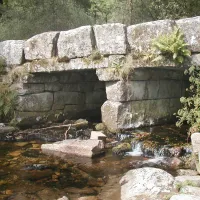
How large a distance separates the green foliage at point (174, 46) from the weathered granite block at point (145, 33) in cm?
28

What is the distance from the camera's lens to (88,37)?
26.9 ft

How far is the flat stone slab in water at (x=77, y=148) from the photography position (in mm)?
6848

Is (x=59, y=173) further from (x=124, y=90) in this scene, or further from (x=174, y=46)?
(x=174, y=46)

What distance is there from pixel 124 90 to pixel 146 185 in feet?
12.5

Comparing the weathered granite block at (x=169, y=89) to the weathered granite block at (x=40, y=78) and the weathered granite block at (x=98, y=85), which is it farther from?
the weathered granite block at (x=40, y=78)

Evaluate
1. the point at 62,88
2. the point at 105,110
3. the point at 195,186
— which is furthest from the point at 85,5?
the point at 195,186

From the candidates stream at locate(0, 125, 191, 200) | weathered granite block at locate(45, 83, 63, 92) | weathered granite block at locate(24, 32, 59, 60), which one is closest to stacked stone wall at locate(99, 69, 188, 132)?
stream at locate(0, 125, 191, 200)

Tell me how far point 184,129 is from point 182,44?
2.90 meters

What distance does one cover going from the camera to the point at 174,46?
6.84 metres

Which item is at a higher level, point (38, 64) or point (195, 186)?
point (38, 64)

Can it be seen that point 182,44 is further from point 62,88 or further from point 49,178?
point 62,88

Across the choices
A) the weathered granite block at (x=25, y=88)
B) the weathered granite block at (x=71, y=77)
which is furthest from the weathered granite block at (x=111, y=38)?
the weathered granite block at (x=25, y=88)

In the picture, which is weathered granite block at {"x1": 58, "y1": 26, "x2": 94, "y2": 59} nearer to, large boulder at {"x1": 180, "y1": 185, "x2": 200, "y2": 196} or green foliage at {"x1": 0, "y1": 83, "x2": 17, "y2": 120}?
green foliage at {"x1": 0, "y1": 83, "x2": 17, "y2": 120}

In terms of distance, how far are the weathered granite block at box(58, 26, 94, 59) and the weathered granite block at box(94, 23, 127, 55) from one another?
230 mm
